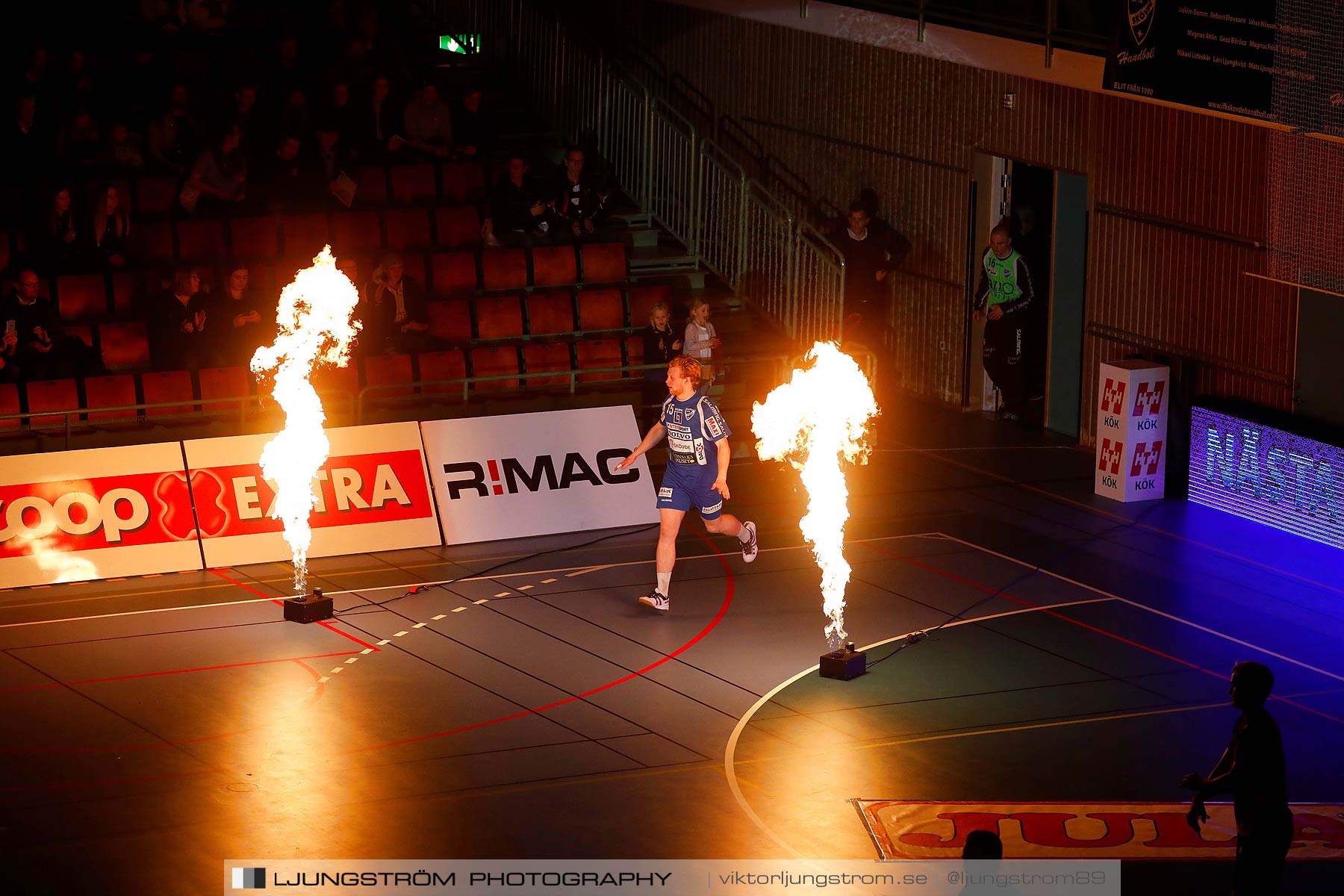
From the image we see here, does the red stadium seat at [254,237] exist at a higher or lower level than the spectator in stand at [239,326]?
higher

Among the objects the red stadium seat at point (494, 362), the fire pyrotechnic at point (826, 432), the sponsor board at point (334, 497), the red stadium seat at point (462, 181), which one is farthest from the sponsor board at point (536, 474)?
the red stadium seat at point (462, 181)

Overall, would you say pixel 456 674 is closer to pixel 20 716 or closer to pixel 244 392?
pixel 20 716

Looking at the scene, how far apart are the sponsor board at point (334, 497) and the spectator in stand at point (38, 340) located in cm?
245

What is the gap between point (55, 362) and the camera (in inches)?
673

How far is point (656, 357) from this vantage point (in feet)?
59.9

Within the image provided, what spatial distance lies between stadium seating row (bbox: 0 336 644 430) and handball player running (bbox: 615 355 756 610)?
3.32 meters

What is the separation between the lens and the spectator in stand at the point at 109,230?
18.2 m

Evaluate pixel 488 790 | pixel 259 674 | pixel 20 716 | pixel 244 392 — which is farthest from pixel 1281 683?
pixel 244 392

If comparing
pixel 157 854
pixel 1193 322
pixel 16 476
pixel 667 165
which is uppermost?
pixel 667 165

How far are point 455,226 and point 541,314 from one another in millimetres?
1711

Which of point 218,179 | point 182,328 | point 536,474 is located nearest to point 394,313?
point 182,328

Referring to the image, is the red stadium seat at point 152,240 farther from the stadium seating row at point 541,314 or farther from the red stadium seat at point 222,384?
the stadium seating row at point 541,314

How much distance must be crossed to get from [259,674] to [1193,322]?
1033 cm

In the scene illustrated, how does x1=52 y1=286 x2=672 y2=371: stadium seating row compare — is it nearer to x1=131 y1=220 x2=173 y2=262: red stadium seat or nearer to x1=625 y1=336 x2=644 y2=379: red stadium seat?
x1=625 y1=336 x2=644 y2=379: red stadium seat
